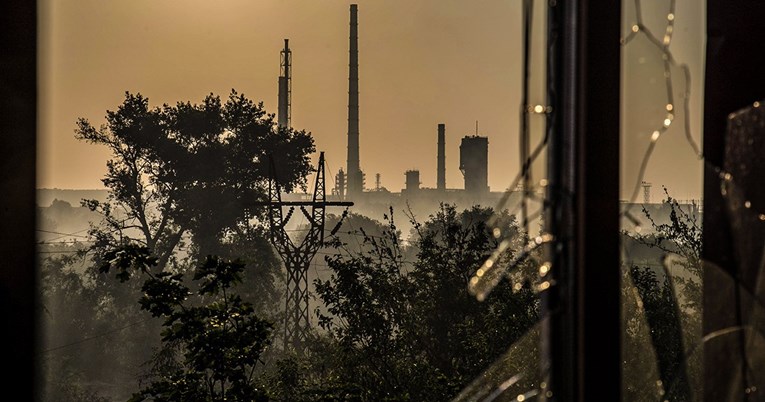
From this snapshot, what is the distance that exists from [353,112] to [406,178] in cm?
45

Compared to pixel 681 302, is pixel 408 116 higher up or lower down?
higher up

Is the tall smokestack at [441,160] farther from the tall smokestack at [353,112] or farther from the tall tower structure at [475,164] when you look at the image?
the tall smokestack at [353,112]

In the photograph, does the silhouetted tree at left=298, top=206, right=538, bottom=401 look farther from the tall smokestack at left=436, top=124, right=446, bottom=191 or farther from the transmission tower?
the transmission tower

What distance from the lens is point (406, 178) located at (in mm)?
3404

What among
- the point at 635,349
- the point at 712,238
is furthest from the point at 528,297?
the point at 712,238

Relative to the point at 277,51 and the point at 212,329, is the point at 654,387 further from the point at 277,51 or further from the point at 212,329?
the point at 277,51

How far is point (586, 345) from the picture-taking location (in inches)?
24.4

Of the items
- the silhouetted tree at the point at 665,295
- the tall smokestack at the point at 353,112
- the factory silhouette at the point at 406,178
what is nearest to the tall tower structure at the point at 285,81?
the factory silhouette at the point at 406,178

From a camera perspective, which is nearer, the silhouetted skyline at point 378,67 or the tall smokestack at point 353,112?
the silhouetted skyline at point 378,67

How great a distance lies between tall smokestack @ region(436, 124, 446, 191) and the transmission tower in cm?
53

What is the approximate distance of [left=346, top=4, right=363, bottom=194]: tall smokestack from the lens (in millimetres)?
3615

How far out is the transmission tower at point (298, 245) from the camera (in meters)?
3.68

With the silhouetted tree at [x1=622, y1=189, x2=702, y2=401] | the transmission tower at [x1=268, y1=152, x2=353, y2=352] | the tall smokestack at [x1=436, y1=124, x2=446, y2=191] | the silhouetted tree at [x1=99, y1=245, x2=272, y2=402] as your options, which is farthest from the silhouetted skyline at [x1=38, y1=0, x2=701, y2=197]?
the silhouetted tree at [x1=99, y1=245, x2=272, y2=402]

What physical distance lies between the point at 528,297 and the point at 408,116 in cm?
94
